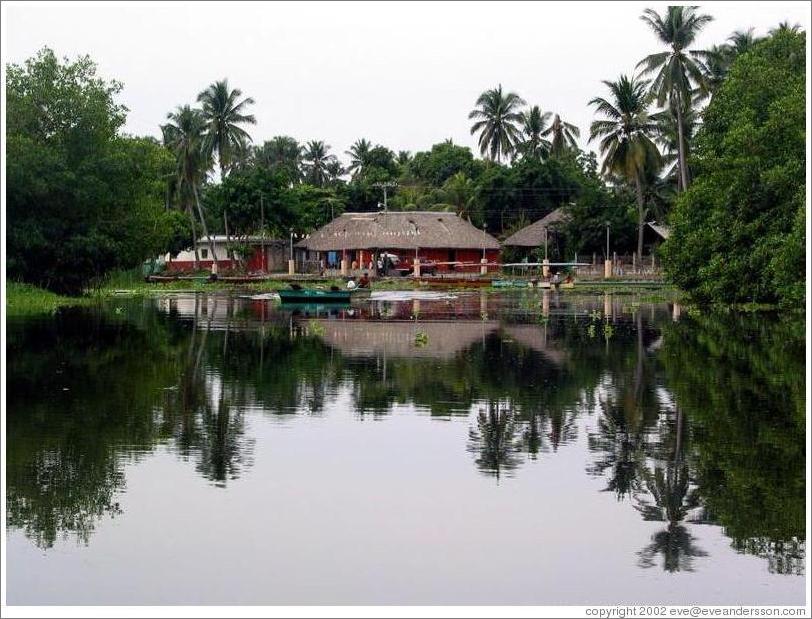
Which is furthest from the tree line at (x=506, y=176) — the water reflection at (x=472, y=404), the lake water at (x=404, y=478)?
the lake water at (x=404, y=478)

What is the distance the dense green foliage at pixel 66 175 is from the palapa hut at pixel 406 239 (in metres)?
36.5

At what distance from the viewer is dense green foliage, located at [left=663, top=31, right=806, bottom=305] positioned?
44.2 m

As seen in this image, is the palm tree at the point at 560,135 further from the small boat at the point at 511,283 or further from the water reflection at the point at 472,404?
the water reflection at the point at 472,404

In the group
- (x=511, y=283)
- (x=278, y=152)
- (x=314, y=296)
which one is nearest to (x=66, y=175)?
(x=314, y=296)

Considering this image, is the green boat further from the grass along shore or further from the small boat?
the small boat

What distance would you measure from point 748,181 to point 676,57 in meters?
22.4

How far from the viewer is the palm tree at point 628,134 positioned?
75.8m

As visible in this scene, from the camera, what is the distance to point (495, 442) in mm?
15734

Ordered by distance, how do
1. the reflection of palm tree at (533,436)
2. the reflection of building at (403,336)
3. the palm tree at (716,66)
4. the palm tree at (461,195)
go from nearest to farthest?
the reflection of palm tree at (533,436)
the reflection of building at (403,336)
the palm tree at (716,66)
the palm tree at (461,195)

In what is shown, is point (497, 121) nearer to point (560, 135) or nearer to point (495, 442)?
point (560, 135)

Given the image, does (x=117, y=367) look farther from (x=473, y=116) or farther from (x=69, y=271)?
(x=473, y=116)

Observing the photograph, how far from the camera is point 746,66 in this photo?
159 feet

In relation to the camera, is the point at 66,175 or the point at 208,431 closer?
the point at 208,431

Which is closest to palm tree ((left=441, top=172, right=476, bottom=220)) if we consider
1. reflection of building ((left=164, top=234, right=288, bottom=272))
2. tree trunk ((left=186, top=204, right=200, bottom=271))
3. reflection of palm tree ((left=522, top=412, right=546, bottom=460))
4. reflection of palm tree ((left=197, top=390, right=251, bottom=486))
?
reflection of building ((left=164, top=234, right=288, bottom=272))
